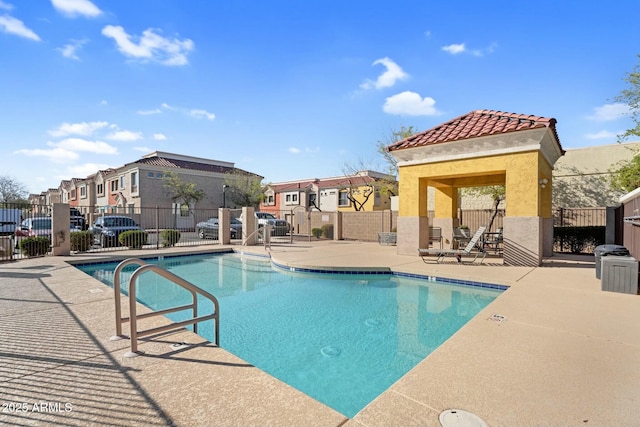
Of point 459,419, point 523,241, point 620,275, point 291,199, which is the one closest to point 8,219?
point 291,199

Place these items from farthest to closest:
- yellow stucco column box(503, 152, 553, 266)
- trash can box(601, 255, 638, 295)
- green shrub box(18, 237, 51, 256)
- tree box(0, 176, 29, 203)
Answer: tree box(0, 176, 29, 203) → green shrub box(18, 237, 51, 256) → yellow stucco column box(503, 152, 553, 266) → trash can box(601, 255, 638, 295)

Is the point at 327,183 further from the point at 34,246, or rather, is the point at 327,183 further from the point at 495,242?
the point at 34,246

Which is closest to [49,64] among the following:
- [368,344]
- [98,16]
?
[98,16]

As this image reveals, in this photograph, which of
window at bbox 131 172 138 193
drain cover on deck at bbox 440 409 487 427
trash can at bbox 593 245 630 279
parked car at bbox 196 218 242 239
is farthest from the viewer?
window at bbox 131 172 138 193

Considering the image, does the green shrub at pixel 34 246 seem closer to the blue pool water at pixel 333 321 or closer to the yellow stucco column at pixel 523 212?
the blue pool water at pixel 333 321

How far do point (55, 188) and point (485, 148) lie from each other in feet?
220

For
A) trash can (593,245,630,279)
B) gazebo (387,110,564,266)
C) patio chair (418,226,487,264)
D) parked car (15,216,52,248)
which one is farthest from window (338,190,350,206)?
trash can (593,245,630,279)

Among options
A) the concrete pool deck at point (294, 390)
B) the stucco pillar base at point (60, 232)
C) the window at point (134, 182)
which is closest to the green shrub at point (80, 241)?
the stucco pillar base at point (60, 232)

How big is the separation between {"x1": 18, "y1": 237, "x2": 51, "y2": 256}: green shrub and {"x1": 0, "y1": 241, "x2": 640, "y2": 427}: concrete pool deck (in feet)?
29.1

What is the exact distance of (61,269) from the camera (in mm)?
8992

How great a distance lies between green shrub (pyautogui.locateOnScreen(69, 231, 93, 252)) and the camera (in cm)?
1286

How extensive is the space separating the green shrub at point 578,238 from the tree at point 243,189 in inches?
1036

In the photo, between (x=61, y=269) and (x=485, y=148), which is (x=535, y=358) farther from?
(x=61, y=269)

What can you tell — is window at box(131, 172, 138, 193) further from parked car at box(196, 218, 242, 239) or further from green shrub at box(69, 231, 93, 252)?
green shrub at box(69, 231, 93, 252)
